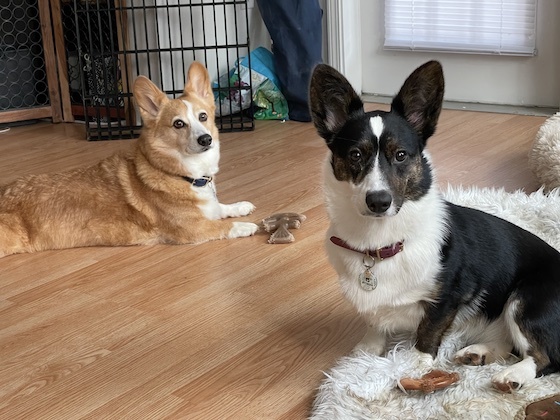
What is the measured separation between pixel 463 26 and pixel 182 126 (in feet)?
7.26

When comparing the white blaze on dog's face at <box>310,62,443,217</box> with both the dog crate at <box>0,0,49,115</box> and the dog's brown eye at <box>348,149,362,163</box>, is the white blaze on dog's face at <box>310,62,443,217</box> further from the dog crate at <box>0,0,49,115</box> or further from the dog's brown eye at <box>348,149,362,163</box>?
the dog crate at <box>0,0,49,115</box>

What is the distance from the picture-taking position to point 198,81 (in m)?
3.01

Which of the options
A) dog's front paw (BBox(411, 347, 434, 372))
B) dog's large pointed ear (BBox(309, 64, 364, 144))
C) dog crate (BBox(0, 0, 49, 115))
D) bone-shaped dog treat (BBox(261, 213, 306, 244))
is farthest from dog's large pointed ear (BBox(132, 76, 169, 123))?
dog crate (BBox(0, 0, 49, 115))

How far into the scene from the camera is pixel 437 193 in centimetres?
178

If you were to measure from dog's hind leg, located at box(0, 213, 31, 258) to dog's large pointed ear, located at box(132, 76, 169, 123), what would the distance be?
0.63 meters

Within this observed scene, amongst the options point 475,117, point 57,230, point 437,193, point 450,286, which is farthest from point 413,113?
point 475,117

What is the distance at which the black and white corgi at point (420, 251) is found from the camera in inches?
64.1

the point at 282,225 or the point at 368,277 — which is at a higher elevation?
the point at 368,277

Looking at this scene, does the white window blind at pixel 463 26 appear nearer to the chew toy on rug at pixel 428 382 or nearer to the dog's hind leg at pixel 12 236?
the dog's hind leg at pixel 12 236

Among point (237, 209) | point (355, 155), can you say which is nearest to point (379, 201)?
point (355, 155)

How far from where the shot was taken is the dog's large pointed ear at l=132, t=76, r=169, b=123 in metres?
2.91

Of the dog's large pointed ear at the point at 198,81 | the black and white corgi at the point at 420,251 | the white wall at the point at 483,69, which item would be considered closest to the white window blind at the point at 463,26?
the white wall at the point at 483,69

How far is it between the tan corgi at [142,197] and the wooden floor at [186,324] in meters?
0.06

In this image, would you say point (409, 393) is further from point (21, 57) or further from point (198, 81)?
point (21, 57)
